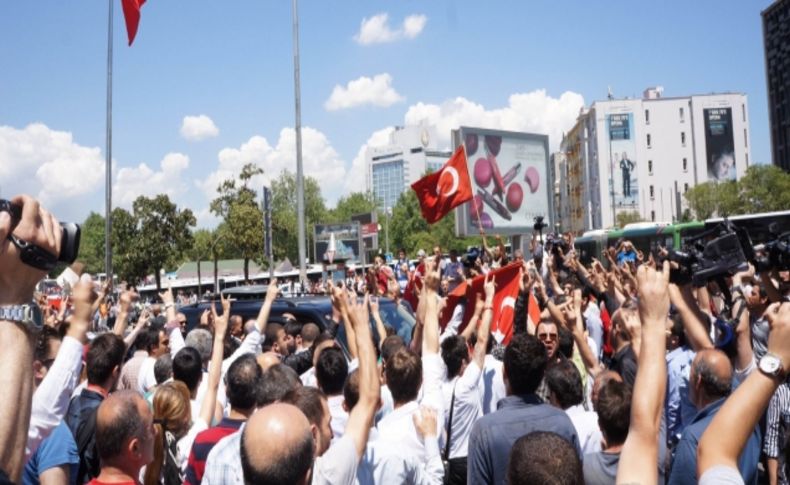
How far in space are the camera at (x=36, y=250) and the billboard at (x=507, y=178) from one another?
872 inches

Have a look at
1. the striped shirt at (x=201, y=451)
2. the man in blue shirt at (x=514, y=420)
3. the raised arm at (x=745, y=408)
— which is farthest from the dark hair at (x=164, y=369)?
the raised arm at (x=745, y=408)

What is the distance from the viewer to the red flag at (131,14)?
54.1 ft

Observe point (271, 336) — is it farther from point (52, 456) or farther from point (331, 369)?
point (52, 456)

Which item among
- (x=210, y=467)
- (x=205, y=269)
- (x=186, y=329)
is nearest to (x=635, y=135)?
(x=205, y=269)

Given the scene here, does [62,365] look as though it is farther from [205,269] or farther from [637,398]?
[205,269]

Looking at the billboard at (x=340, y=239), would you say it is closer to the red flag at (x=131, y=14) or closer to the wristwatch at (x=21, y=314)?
the red flag at (x=131, y=14)

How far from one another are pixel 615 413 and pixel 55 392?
247cm

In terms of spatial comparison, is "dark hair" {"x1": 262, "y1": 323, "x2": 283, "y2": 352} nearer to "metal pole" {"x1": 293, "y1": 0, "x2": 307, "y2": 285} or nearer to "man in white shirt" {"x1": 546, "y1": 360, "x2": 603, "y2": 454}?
"man in white shirt" {"x1": 546, "y1": 360, "x2": 603, "y2": 454}

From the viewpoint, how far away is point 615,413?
11.7ft

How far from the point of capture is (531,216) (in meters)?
26.4

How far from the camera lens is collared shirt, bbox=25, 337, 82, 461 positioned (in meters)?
2.86

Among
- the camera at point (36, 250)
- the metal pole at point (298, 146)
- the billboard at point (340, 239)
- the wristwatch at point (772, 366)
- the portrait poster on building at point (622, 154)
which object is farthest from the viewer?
the portrait poster on building at point (622, 154)

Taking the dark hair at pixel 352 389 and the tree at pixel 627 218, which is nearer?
the dark hair at pixel 352 389

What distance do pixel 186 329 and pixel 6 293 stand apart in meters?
8.48
